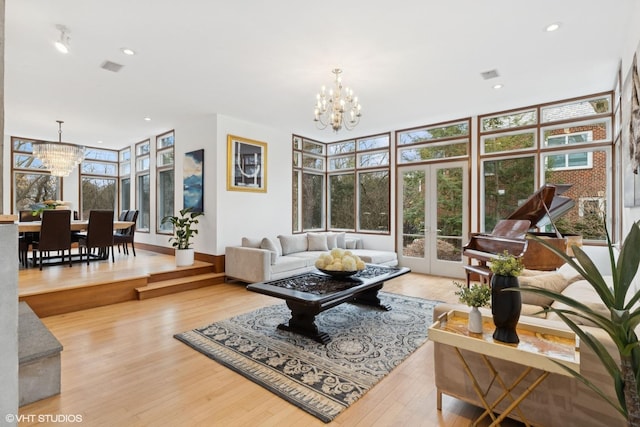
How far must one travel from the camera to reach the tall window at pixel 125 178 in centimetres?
891

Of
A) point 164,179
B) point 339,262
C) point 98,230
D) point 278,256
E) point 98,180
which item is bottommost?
point 278,256

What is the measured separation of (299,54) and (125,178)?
767 centimetres

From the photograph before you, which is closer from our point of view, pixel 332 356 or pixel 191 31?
pixel 332 356

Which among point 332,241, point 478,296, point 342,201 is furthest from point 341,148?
point 478,296

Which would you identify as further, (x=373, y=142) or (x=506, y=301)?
(x=373, y=142)

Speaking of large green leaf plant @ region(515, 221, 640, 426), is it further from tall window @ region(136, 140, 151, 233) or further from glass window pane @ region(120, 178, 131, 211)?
glass window pane @ region(120, 178, 131, 211)

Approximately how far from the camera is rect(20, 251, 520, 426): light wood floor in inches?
80.8

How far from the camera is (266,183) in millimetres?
6605

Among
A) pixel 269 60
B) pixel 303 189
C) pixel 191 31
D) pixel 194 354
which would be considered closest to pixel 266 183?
pixel 303 189

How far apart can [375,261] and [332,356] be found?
3.50 m

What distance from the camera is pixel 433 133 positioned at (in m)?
6.54

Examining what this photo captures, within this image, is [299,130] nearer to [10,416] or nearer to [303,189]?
[303,189]

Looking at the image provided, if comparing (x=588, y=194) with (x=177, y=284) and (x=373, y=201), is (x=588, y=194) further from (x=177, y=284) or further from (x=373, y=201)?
(x=177, y=284)

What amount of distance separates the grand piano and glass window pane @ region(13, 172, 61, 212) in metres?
9.71
